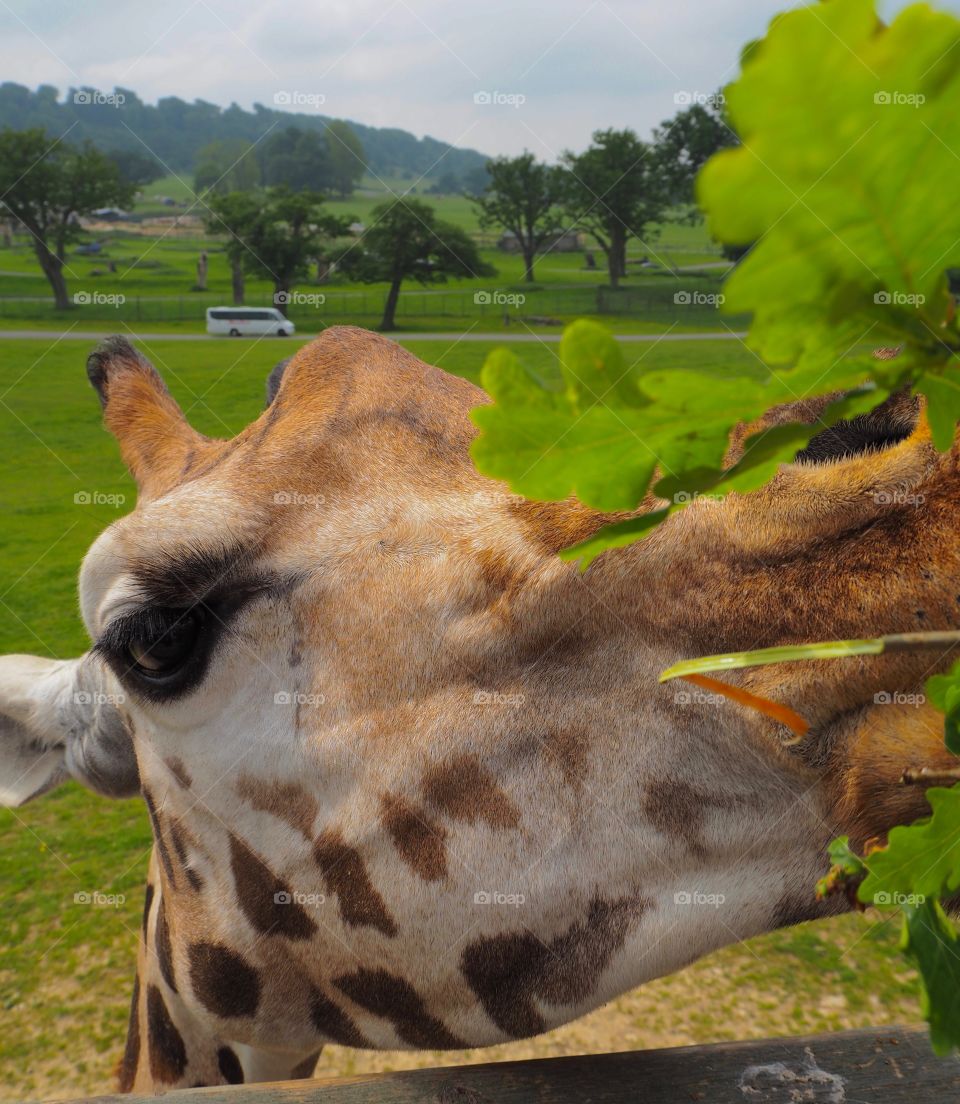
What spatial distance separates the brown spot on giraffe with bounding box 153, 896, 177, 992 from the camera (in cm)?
213

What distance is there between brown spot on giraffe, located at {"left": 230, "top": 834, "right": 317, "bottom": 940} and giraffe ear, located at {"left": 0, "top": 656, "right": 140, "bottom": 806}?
2.34 ft

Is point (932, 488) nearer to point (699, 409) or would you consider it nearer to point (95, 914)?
point (699, 409)

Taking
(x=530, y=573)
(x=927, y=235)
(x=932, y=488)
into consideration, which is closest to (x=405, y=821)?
(x=530, y=573)

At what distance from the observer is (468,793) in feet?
4.84

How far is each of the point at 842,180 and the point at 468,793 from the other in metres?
1.20

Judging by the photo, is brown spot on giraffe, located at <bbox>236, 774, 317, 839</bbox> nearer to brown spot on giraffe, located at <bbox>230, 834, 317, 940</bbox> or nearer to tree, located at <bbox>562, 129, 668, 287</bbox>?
brown spot on giraffe, located at <bbox>230, 834, 317, 940</bbox>

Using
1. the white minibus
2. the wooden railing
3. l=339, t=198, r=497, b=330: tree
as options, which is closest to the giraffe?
the wooden railing

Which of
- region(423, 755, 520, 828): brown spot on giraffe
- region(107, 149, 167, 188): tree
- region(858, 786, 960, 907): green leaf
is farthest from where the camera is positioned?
region(107, 149, 167, 188): tree

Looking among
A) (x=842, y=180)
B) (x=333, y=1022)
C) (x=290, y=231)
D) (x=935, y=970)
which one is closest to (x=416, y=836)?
(x=333, y=1022)

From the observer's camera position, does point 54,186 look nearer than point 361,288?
No

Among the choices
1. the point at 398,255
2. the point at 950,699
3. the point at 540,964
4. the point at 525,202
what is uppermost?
the point at 525,202

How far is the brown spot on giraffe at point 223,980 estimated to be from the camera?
6.11 ft

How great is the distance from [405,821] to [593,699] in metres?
0.40

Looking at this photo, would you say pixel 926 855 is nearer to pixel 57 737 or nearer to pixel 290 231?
pixel 57 737
